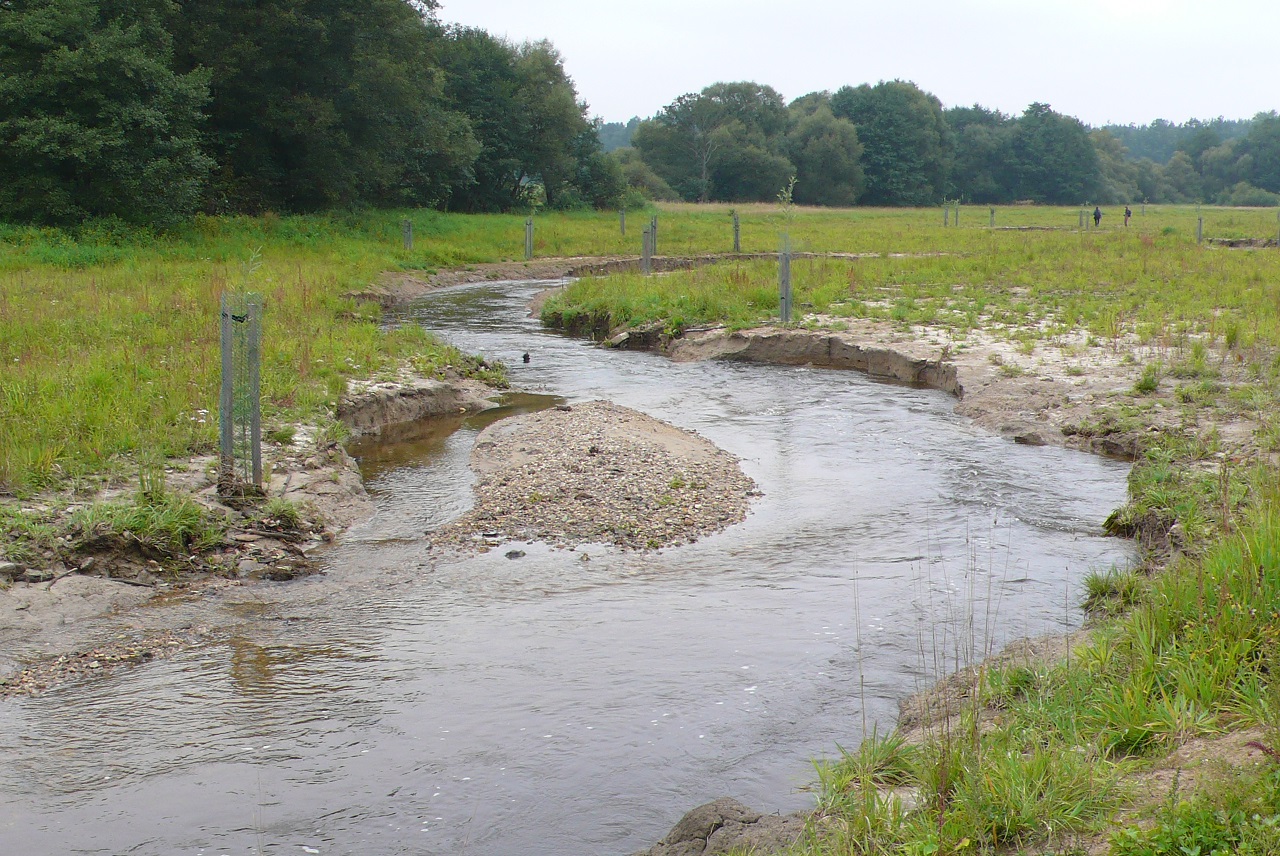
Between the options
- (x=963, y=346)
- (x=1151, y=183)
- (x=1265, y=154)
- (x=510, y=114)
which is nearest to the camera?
(x=963, y=346)

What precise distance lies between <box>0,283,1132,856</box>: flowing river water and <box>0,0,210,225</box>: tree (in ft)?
65.7

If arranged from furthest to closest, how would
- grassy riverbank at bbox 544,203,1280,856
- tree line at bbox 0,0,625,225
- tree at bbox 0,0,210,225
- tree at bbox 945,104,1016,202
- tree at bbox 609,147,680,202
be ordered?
1. tree at bbox 945,104,1016,202
2. tree at bbox 609,147,680,202
3. tree line at bbox 0,0,625,225
4. tree at bbox 0,0,210,225
5. grassy riverbank at bbox 544,203,1280,856

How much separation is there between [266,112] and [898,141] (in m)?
72.1

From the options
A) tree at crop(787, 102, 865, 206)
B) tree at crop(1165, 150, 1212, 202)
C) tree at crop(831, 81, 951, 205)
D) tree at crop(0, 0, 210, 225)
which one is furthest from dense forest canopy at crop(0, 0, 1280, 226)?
tree at crop(1165, 150, 1212, 202)

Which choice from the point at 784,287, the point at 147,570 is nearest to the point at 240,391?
the point at 147,570

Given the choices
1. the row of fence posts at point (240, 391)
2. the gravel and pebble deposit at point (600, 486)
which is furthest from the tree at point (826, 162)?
the row of fence posts at point (240, 391)

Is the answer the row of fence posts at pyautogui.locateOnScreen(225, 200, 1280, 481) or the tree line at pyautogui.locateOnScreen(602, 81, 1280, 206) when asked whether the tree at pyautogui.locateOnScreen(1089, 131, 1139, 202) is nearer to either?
the tree line at pyautogui.locateOnScreen(602, 81, 1280, 206)

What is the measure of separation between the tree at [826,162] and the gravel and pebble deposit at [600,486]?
80.0 m

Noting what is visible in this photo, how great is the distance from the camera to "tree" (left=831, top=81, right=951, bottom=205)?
9544 cm

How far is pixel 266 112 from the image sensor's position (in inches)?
1436

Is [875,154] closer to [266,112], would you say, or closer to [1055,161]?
[1055,161]

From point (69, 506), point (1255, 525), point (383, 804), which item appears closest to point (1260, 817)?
point (1255, 525)

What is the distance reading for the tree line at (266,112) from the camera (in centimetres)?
2655

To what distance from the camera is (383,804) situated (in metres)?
5.24
